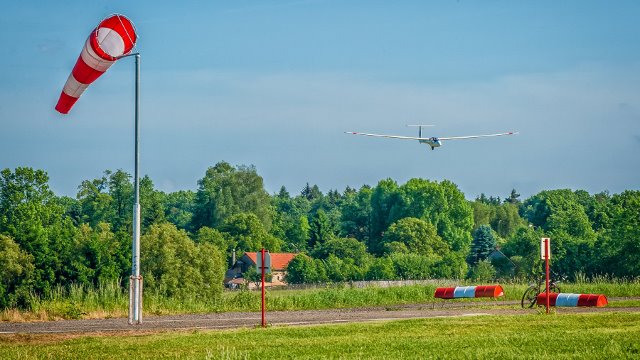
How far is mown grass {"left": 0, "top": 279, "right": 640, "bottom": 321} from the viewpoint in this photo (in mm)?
43062

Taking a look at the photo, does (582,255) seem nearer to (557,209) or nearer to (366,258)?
(366,258)

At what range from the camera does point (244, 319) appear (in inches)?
1540

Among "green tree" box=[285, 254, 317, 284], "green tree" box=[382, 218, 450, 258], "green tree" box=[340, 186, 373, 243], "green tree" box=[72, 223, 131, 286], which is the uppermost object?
"green tree" box=[340, 186, 373, 243]

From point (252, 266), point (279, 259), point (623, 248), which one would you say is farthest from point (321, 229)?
point (623, 248)

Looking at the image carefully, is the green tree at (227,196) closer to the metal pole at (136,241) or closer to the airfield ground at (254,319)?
the airfield ground at (254,319)

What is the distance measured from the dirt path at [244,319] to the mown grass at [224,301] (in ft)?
7.32

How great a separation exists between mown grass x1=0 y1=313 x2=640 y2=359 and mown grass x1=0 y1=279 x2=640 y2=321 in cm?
1204

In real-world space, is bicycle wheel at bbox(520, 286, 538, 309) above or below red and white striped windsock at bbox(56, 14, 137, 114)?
below

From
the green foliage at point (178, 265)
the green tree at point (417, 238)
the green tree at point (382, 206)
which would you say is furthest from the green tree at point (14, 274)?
the green tree at point (382, 206)

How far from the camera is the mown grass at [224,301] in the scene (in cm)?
4306

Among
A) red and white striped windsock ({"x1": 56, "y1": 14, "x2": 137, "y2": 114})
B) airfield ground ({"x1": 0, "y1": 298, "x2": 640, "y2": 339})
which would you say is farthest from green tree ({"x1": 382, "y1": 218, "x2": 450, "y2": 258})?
red and white striped windsock ({"x1": 56, "y1": 14, "x2": 137, "y2": 114})

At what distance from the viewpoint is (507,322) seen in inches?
1265

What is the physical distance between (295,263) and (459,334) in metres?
97.3

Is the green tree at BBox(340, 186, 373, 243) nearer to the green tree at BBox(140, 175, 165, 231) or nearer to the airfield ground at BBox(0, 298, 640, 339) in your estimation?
the green tree at BBox(140, 175, 165, 231)
